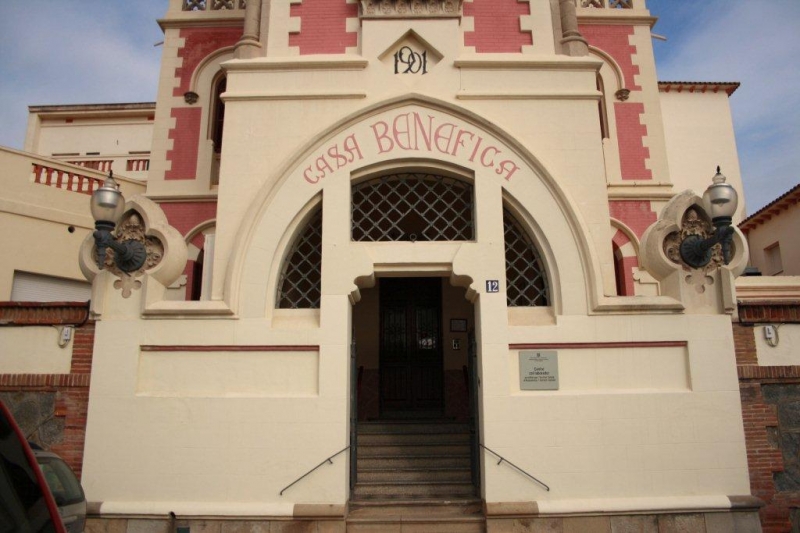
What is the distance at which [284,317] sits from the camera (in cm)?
750

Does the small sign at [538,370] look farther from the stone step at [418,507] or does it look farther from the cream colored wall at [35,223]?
the cream colored wall at [35,223]

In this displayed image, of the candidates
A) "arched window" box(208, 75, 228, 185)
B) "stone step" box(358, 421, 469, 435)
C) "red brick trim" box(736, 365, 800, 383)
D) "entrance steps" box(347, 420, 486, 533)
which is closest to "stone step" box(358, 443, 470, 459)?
"entrance steps" box(347, 420, 486, 533)

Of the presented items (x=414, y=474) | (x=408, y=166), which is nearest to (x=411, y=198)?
(x=408, y=166)

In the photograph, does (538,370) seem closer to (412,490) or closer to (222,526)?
(412,490)

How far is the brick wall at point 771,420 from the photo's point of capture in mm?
6875

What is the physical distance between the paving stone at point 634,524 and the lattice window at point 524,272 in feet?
8.61

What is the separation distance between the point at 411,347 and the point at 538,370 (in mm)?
4258

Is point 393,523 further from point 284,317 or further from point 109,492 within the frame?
point 109,492

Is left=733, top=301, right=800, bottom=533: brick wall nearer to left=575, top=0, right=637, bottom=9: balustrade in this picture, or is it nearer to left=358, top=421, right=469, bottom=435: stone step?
left=358, top=421, right=469, bottom=435: stone step

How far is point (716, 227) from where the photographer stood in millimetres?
6805

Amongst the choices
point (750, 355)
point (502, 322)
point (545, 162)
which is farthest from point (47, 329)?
point (750, 355)

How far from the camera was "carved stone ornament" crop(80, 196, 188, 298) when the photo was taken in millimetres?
7309

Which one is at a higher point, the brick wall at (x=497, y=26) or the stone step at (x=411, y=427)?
the brick wall at (x=497, y=26)

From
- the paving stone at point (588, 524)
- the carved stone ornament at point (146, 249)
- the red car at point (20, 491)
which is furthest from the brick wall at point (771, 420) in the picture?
the red car at point (20, 491)
